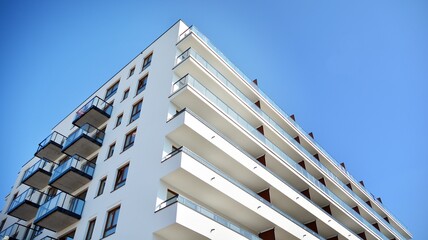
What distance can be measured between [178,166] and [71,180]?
10705 millimetres

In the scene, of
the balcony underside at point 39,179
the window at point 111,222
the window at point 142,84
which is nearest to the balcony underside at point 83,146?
the balcony underside at point 39,179

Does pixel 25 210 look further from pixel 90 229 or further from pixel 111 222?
pixel 111 222

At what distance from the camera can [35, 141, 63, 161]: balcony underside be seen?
102ft

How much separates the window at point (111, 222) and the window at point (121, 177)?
1670mm

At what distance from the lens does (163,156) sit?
2078cm

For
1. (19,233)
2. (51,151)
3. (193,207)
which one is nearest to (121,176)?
(193,207)

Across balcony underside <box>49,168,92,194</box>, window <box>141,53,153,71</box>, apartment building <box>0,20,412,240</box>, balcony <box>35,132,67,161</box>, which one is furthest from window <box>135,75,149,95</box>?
balcony <box>35,132,67,161</box>

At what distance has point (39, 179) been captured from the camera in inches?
1202

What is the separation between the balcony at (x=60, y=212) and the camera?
23.2m

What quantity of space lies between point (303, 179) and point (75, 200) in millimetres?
17849

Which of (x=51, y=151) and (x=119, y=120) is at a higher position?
(x=51, y=151)

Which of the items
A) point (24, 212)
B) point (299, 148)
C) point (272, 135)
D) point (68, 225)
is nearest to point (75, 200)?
point (68, 225)

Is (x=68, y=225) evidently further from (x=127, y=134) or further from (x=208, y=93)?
(x=208, y=93)

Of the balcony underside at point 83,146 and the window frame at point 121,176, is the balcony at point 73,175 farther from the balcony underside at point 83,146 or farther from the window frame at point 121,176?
the window frame at point 121,176
